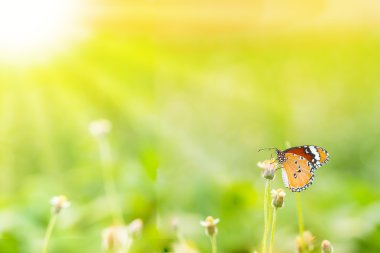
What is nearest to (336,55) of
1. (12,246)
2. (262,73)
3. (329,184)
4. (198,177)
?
(262,73)

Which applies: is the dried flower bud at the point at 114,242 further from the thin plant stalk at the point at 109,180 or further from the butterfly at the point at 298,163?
the thin plant stalk at the point at 109,180

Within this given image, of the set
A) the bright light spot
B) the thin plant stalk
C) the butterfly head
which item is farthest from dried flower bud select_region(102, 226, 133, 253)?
the bright light spot

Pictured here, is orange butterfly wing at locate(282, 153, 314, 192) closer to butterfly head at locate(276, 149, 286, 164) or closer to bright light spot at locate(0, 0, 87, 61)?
butterfly head at locate(276, 149, 286, 164)

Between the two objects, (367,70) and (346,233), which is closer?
(346,233)

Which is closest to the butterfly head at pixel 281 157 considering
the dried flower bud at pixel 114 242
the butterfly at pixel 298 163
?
the butterfly at pixel 298 163

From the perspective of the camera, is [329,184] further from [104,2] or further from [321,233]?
[104,2]

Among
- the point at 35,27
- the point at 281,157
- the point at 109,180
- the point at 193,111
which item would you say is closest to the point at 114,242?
the point at 281,157
